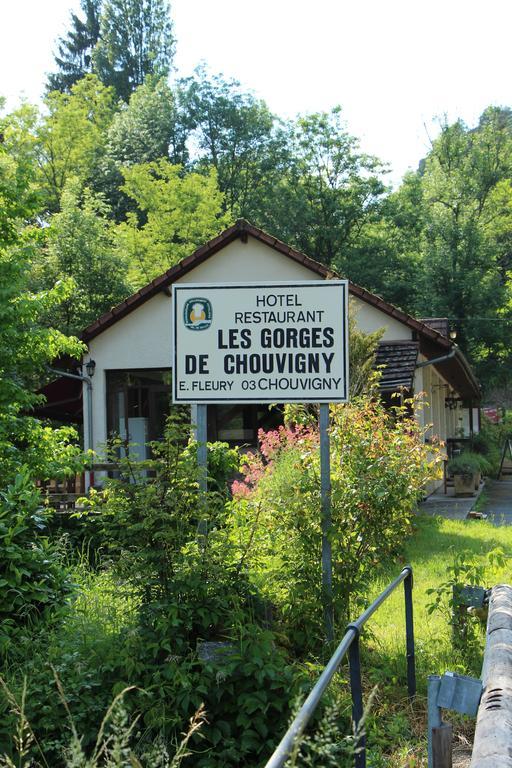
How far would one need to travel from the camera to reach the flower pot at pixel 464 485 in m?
19.2

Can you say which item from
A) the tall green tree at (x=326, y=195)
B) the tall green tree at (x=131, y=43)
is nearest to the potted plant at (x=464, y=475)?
the tall green tree at (x=326, y=195)

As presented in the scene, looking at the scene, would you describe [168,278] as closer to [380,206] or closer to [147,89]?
[380,206]

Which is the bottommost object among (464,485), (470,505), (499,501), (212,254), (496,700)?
(499,501)

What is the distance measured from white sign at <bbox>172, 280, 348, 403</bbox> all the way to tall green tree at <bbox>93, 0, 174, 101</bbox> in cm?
5280

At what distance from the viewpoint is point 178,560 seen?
16.4 feet

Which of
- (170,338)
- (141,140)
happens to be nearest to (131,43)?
(141,140)

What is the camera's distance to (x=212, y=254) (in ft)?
63.0

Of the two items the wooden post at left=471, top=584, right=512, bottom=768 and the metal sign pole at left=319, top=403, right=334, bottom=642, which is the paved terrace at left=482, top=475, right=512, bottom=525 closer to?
the metal sign pole at left=319, top=403, right=334, bottom=642

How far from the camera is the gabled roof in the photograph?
18.1 m

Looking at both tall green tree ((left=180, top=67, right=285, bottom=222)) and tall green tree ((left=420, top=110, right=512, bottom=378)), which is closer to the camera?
tall green tree ((left=420, top=110, right=512, bottom=378))

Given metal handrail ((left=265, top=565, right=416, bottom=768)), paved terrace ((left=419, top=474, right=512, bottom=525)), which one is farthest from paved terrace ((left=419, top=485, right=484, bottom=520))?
metal handrail ((left=265, top=565, right=416, bottom=768))

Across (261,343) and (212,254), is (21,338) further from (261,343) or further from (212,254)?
(212,254)

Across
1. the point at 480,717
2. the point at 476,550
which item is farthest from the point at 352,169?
the point at 480,717

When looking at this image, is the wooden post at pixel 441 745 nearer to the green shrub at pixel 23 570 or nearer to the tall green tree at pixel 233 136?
the green shrub at pixel 23 570
